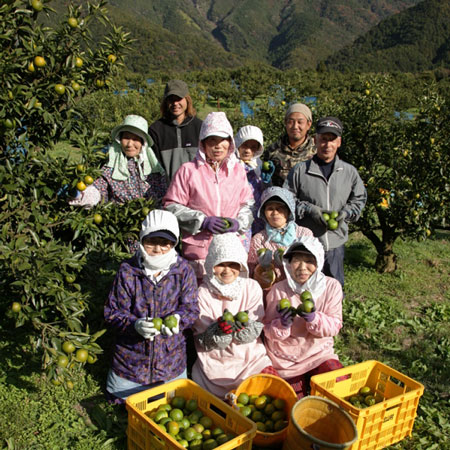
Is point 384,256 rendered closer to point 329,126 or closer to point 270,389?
point 329,126

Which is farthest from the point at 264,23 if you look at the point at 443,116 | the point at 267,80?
the point at 443,116

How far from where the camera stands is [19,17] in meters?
3.13

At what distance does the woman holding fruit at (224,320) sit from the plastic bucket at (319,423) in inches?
27.5

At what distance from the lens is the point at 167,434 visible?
2748 millimetres

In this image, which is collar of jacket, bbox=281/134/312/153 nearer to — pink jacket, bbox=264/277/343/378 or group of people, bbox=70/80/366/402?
group of people, bbox=70/80/366/402

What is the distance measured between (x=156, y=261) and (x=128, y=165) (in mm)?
1354

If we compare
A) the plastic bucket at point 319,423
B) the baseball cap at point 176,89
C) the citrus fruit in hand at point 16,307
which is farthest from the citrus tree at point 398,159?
the citrus fruit in hand at point 16,307

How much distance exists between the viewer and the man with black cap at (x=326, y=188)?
466 cm

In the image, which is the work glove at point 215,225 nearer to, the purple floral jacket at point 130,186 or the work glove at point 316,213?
the purple floral jacket at point 130,186

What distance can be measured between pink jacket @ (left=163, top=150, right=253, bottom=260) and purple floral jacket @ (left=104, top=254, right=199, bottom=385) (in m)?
0.53

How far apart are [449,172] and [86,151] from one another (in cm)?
516

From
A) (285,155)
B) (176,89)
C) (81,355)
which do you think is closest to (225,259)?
(81,355)

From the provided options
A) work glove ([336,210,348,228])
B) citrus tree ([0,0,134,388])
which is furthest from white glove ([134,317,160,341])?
work glove ([336,210,348,228])

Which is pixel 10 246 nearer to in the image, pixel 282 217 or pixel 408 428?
pixel 282 217
